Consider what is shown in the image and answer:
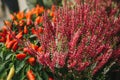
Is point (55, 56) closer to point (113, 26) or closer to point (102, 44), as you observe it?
point (102, 44)

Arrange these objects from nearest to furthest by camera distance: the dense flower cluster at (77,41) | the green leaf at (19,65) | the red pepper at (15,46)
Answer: the dense flower cluster at (77,41) < the green leaf at (19,65) < the red pepper at (15,46)

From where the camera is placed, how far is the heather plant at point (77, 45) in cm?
476

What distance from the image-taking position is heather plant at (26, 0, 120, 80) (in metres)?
4.76

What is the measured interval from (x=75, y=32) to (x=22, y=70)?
94cm

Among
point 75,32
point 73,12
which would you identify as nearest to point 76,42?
point 75,32

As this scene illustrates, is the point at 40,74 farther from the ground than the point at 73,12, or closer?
closer

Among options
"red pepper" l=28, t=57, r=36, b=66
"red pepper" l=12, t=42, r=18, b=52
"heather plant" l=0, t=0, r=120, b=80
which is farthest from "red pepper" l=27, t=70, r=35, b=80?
"red pepper" l=12, t=42, r=18, b=52

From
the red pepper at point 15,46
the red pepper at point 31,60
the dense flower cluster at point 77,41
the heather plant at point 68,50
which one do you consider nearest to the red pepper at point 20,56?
the heather plant at point 68,50

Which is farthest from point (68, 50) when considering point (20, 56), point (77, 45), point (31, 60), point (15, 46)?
point (15, 46)

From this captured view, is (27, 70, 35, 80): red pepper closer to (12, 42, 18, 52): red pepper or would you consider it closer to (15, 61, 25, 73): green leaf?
(15, 61, 25, 73): green leaf

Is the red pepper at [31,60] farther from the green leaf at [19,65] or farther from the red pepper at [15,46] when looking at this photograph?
the red pepper at [15,46]

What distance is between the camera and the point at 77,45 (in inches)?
198

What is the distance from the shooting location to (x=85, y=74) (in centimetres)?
500

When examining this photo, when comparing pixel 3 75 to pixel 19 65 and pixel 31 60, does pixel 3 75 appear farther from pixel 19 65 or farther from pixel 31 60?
pixel 31 60
